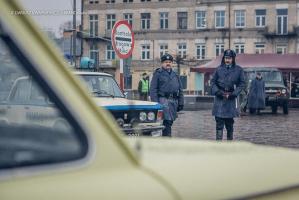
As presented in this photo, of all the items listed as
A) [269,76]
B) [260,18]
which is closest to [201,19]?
[260,18]

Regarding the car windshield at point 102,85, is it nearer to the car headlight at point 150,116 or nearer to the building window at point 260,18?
the car headlight at point 150,116

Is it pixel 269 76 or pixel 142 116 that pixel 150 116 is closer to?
pixel 142 116

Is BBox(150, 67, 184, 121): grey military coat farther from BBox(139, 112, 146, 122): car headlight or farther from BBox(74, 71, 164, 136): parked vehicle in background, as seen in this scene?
BBox(139, 112, 146, 122): car headlight

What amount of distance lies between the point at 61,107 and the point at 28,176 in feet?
0.76

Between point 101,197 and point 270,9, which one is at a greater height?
point 270,9

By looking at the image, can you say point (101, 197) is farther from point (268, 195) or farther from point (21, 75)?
point (268, 195)

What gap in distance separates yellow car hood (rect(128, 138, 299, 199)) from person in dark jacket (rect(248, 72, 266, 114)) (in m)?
22.2

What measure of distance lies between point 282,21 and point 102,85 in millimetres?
45581

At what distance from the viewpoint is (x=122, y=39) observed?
11852 mm

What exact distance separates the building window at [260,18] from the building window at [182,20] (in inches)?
243

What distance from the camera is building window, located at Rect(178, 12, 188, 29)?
56.8 meters

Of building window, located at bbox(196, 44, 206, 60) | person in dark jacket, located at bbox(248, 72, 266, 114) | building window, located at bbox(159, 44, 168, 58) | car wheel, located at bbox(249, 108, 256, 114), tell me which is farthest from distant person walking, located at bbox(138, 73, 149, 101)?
building window, located at bbox(159, 44, 168, 58)

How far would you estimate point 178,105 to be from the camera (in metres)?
10.7

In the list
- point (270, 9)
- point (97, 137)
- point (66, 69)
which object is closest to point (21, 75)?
point (66, 69)
